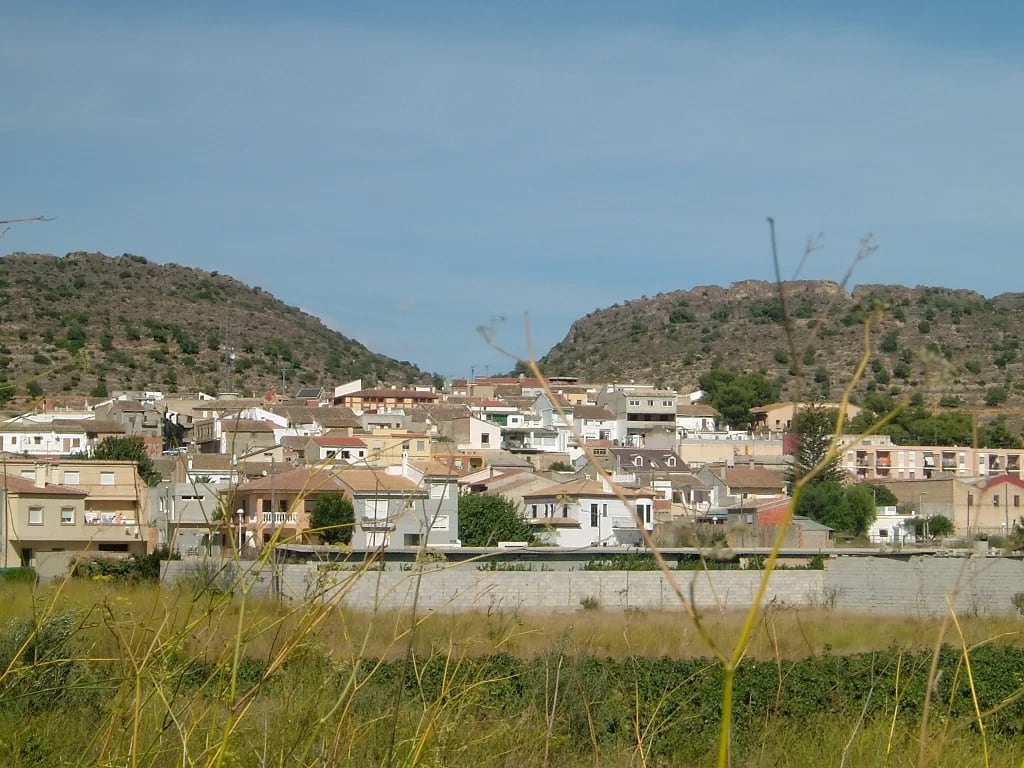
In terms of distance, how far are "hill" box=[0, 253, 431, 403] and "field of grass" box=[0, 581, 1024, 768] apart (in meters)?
53.6

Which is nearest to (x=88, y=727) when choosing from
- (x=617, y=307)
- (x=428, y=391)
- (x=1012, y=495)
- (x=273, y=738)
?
(x=273, y=738)

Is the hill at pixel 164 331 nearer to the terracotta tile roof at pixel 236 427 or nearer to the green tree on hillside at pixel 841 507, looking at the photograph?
the green tree on hillside at pixel 841 507

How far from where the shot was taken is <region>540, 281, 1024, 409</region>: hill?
74.8 metres

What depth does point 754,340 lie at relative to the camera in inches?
3661

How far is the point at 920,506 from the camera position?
42.9m

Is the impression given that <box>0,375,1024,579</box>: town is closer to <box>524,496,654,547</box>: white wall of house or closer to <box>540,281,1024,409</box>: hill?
<box>524,496,654,547</box>: white wall of house

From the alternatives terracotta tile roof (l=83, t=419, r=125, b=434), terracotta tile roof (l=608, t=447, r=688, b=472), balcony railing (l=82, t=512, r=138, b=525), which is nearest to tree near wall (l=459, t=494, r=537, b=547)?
balcony railing (l=82, t=512, r=138, b=525)

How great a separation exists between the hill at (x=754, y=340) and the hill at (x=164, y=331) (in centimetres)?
1686

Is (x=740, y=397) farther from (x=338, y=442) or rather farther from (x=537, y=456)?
(x=338, y=442)

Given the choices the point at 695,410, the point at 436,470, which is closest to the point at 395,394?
the point at 695,410

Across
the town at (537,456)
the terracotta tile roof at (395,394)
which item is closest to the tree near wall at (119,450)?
the town at (537,456)

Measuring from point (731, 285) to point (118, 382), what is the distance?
64889mm

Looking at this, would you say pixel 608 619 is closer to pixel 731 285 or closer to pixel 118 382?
pixel 118 382

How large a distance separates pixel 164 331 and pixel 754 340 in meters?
42.6
